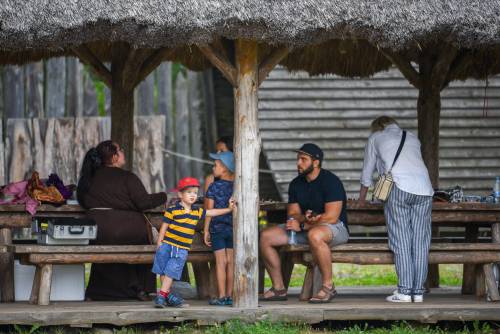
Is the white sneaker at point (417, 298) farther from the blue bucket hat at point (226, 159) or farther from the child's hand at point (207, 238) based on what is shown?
the blue bucket hat at point (226, 159)

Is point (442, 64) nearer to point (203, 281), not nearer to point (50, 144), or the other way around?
point (203, 281)

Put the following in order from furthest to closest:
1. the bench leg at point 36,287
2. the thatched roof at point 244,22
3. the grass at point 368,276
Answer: the grass at point 368,276 → the bench leg at point 36,287 → the thatched roof at point 244,22

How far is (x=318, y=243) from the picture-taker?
1029cm

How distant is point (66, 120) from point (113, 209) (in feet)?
19.5

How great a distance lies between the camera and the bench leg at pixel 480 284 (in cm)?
1106

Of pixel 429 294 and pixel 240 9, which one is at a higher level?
pixel 240 9

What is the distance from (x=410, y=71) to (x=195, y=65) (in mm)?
3050

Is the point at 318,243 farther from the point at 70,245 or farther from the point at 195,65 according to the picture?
the point at 195,65

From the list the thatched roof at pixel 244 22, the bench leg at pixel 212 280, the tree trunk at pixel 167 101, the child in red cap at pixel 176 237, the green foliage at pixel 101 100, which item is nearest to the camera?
the thatched roof at pixel 244 22

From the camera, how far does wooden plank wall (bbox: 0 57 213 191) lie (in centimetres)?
1641

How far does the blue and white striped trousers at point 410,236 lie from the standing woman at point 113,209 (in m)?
2.17

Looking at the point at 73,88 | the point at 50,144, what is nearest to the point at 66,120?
the point at 50,144

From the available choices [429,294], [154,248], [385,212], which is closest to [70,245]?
[154,248]

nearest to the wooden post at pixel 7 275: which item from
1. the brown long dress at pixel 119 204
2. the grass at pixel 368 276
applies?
the brown long dress at pixel 119 204
